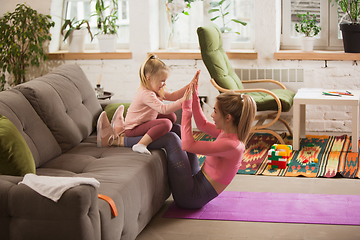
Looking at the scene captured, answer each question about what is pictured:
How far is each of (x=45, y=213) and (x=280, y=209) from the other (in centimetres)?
152

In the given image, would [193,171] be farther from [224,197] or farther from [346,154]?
[346,154]

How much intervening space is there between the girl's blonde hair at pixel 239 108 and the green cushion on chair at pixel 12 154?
1042 mm

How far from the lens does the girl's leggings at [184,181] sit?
2.55m

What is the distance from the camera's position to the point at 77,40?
4.97m

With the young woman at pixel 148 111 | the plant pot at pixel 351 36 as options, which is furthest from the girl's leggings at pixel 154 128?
the plant pot at pixel 351 36

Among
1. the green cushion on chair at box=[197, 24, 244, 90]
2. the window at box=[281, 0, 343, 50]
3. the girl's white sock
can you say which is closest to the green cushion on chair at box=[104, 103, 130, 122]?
the girl's white sock

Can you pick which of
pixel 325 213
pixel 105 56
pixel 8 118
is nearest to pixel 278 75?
pixel 105 56

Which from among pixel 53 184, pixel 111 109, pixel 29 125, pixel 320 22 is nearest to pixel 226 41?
pixel 320 22

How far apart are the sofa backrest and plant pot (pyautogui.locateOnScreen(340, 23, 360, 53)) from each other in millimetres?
2674

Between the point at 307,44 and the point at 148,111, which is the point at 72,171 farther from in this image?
the point at 307,44

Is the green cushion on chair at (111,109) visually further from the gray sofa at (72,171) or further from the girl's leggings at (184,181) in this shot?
the girl's leggings at (184,181)

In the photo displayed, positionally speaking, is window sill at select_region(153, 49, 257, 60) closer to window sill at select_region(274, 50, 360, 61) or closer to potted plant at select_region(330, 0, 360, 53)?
window sill at select_region(274, 50, 360, 61)

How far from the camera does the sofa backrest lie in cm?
262

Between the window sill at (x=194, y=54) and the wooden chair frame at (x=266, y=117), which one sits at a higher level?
the window sill at (x=194, y=54)
